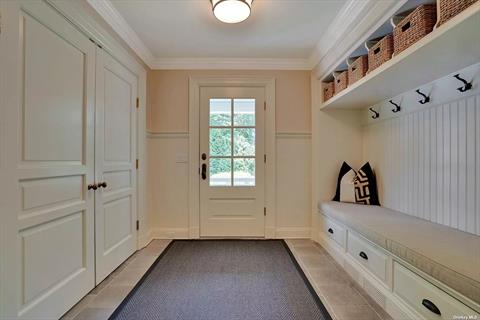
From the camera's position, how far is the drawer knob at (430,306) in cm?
131

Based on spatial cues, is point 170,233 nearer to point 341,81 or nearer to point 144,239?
point 144,239

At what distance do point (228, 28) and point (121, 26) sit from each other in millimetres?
967

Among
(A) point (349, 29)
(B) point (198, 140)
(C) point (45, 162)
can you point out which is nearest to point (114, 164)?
(C) point (45, 162)

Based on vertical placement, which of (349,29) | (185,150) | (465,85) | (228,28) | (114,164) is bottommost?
(114,164)

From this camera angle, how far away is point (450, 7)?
1.26 meters

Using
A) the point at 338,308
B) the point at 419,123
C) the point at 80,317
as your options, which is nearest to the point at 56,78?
the point at 80,317

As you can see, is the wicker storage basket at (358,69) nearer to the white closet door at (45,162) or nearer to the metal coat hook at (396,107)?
the metal coat hook at (396,107)

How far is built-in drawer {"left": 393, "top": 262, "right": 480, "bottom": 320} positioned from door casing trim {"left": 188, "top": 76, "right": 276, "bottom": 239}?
1786 mm

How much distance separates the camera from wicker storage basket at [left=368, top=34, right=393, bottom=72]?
1.82 meters

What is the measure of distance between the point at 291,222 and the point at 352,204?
0.85 m

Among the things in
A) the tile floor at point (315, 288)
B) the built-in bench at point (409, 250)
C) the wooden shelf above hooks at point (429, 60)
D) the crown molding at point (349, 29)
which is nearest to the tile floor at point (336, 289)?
the tile floor at point (315, 288)

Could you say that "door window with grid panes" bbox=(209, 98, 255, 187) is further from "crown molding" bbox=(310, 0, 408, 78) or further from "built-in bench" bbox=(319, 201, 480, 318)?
"built-in bench" bbox=(319, 201, 480, 318)

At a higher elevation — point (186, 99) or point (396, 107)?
point (186, 99)

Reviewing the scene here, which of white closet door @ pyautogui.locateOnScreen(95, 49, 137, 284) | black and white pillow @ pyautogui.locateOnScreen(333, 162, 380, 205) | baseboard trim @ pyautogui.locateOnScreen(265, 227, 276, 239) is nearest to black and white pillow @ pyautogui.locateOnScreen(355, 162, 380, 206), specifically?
black and white pillow @ pyautogui.locateOnScreen(333, 162, 380, 205)
